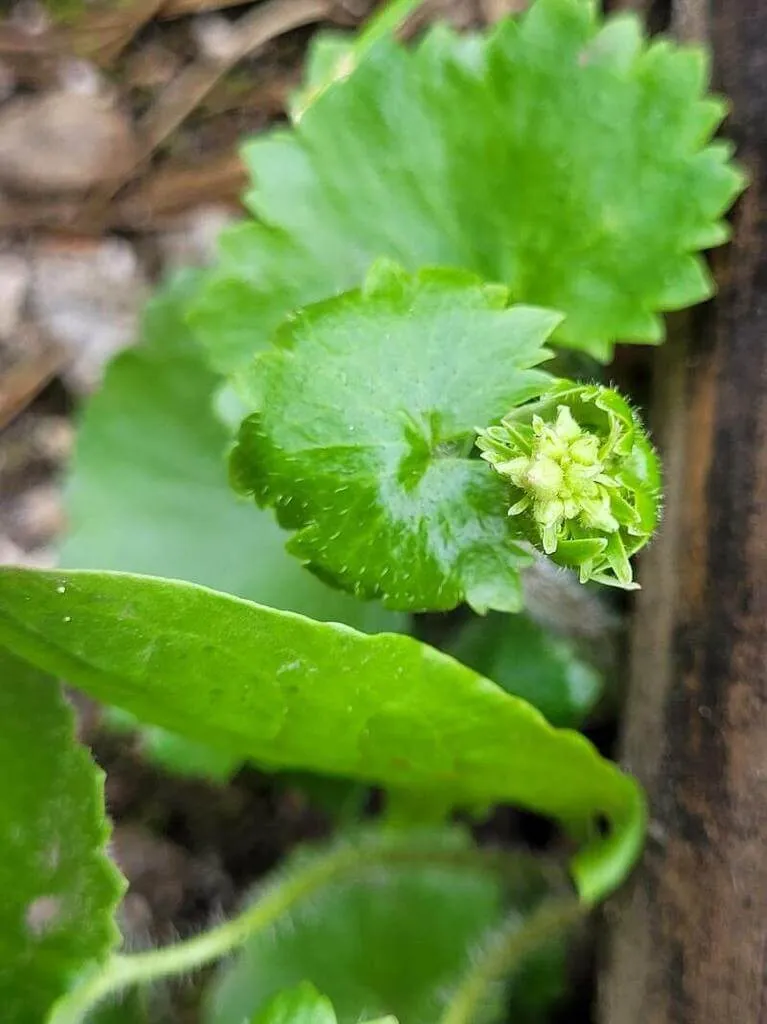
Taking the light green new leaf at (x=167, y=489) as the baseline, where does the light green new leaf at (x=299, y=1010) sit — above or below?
below

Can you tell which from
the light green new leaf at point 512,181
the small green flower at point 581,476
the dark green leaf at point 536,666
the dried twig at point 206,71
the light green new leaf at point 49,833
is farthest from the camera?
the dried twig at point 206,71

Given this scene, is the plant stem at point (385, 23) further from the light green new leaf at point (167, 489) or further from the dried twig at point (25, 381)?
the dried twig at point (25, 381)

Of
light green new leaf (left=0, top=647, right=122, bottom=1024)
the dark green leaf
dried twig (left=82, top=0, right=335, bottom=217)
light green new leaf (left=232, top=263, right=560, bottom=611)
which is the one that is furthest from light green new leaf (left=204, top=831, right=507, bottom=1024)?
dried twig (left=82, top=0, right=335, bottom=217)

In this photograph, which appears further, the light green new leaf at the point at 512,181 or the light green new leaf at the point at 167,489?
the light green new leaf at the point at 167,489

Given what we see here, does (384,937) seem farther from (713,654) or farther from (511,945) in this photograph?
(713,654)

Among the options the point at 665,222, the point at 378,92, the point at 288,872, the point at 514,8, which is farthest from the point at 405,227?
the point at 288,872

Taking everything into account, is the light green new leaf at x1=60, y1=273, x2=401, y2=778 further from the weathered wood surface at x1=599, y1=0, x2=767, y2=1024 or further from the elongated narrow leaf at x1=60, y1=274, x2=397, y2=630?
the weathered wood surface at x1=599, y1=0, x2=767, y2=1024

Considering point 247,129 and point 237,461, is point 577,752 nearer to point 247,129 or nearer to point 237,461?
point 237,461

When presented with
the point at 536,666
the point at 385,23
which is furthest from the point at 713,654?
the point at 385,23

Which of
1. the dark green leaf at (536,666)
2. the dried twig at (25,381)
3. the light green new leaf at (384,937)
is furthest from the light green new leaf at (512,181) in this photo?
the light green new leaf at (384,937)
